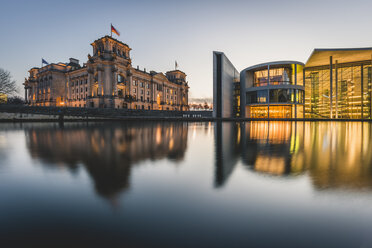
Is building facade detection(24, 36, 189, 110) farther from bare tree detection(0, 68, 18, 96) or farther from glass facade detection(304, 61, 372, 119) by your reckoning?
glass facade detection(304, 61, 372, 119)

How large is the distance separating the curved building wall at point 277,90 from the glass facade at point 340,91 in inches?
154

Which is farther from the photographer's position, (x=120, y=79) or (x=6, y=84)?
(x=120, y=79)

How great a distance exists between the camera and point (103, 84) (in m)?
63.9

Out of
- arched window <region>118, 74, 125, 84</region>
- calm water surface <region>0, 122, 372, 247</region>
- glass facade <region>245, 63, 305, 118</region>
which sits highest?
arched window <region>118, 74, 125, 84</region>

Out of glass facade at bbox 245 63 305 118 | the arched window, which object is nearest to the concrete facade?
glass facade at bbox 245 63 305 118

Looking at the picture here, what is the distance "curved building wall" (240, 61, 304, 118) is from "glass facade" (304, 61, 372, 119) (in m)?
3.91

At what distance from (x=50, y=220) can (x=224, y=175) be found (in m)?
2.68

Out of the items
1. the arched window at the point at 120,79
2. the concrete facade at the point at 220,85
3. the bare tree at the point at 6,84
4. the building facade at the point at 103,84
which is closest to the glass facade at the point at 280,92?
the concrete facade at the point at 220,85

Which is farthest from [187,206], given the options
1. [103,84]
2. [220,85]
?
[103,84]

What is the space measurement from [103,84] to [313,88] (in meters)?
67.1

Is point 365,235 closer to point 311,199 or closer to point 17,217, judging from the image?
point 311,199

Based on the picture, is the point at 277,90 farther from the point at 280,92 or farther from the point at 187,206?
the point at 187,206

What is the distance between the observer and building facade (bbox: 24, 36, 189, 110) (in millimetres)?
64312

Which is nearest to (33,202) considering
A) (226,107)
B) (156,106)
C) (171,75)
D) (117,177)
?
(117,177)
